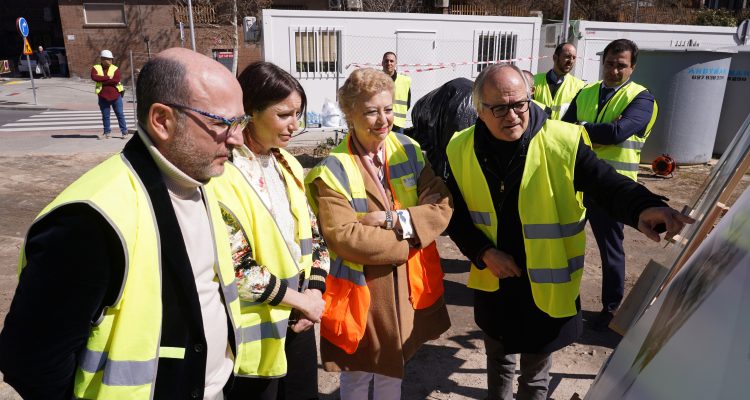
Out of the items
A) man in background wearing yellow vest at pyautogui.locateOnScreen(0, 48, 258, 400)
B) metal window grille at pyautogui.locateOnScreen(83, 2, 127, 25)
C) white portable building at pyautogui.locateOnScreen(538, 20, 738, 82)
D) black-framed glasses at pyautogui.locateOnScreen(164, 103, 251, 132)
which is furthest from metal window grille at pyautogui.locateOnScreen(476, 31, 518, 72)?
metal window grille at pyautogui.locateOnScreen(83, 2, 127, 25)

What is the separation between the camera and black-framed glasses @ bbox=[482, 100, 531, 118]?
2.20 metres

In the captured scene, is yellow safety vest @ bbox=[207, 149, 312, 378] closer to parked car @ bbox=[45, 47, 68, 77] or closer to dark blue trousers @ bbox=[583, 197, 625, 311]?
dark blue trousers @ bbox=[583, 197, 625, 311]

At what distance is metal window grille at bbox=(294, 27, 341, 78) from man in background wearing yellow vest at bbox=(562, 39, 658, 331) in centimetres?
828

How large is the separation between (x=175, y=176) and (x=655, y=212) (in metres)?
1.61

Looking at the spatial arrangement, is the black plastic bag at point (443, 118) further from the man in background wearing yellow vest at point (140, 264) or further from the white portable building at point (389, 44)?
the white portable building at point (389, 44)

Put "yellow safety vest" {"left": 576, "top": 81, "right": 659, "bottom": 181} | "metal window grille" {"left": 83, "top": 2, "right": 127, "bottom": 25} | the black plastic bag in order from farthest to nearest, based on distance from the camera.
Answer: "metal window grille" {"left": 83, "top": 2, "right": 127, "bottom": 25} → the black plastic bag → "yellow safety vest" {"left": 576, "top": 81, "right": 659, "bottom": 181}

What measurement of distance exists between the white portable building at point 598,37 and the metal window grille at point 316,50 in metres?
5.59

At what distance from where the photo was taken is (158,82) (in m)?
1.35

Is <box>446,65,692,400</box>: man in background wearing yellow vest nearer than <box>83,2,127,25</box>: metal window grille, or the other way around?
<box>446,65,692,400</box>: man in background wearing yellow vest

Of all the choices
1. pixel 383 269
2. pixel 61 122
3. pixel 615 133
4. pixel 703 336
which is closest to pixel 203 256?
pixel 383 269

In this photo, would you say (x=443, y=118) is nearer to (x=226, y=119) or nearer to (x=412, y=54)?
(x=226, y=119)

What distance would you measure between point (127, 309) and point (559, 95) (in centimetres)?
482

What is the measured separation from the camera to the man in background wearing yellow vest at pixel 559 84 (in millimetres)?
5166

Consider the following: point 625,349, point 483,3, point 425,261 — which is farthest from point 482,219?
point 483,3
